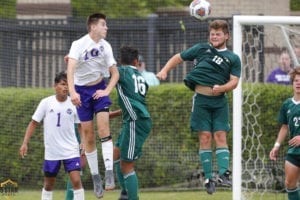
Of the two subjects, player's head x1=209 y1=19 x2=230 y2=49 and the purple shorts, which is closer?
player's head x1=209 y1=19 x2=230 y2=49

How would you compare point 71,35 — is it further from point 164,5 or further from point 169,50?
point 164,5

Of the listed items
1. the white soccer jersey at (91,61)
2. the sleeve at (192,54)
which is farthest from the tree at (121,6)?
the white soccer jersey at (91,61)

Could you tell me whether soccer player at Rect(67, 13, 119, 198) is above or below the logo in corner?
above

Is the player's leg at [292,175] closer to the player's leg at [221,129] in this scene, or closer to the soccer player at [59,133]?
the player's leg at [221,129]

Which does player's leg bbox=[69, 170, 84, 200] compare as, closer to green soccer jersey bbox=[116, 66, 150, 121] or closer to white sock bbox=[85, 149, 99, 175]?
white sock bbox=[85, 149, 99, 175]

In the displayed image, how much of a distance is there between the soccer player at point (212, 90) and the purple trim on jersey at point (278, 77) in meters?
4.03

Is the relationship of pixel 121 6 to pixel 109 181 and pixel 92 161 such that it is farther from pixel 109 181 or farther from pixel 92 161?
pixel 109 181

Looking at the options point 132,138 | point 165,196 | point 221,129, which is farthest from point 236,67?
point 165,196

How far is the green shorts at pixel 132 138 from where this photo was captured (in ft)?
41.9

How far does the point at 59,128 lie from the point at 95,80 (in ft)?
2.49

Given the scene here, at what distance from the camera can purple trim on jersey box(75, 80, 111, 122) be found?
12.8 metres

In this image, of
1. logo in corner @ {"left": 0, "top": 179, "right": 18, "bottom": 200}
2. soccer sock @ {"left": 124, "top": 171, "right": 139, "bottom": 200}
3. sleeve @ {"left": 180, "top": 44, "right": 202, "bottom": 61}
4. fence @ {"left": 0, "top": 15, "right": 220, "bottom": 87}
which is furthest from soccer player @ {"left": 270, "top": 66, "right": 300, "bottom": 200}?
fence @ {"left": 0, "top": 15, "right": 220, "bottom": 87}

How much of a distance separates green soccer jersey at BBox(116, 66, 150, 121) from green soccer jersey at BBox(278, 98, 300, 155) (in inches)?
69.5

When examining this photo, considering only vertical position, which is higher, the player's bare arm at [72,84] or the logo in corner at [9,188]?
the player's bare arm at [72,84]
